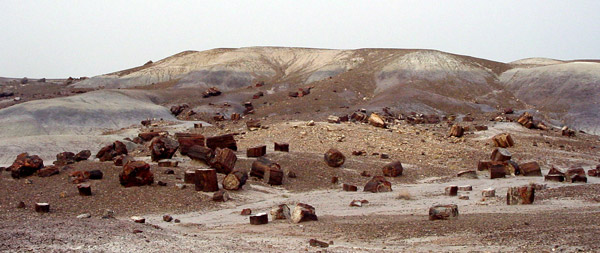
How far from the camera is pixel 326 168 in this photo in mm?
17922

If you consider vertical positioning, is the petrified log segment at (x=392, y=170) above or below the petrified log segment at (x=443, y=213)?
below

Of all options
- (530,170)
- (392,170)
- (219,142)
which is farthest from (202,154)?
(530,170)

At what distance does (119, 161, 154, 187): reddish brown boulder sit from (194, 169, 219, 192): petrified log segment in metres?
1.22

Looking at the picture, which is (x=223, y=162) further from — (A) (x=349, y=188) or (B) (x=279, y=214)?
(B) (x=279, y=214)

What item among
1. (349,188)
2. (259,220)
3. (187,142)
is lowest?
(349,188)

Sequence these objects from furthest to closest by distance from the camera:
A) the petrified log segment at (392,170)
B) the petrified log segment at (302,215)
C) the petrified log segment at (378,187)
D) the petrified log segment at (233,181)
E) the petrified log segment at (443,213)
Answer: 1. the petrified log segment at (392,170)
2. the petrified log segment at (378,187)
3. the petrified log segment at (233,181)
4. the petrified log segment at (302,215)
5. the petrified log segment at (443,213)

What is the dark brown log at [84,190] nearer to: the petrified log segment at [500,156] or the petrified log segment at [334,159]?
the petrified log segment at [334,159]

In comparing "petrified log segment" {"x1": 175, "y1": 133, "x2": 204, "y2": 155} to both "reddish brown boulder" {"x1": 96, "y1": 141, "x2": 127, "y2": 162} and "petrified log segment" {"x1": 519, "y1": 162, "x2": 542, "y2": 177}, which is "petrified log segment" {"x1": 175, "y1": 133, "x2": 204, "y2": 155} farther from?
"petrified log segment" {"x1": 519, "y1": 162, "x2": 542, "y2": 177}

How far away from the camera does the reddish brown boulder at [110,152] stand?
59.9 feet

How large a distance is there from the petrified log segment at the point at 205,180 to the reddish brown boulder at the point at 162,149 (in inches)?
167

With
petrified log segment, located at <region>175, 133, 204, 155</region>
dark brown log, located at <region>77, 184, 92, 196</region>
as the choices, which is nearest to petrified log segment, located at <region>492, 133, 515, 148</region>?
petrified log segment, located at <region>175, 133, 204, 155</region>

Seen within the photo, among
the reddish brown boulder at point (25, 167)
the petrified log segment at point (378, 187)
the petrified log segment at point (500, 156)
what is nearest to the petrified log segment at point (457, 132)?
the petrified log segment at point (500, 156)

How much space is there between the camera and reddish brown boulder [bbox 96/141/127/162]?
A: 18247 mm

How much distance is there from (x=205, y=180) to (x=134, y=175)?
1.65 metres
